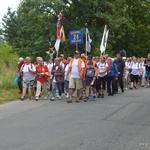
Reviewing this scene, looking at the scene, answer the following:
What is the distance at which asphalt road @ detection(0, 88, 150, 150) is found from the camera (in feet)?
23.4

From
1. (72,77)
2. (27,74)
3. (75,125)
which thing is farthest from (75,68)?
(75,125)

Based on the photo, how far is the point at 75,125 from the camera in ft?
29.6

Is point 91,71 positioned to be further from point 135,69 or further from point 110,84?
point 135,69

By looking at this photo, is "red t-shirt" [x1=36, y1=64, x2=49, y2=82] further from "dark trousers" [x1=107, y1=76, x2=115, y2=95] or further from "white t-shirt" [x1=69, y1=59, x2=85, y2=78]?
"dark trousers" [x1=107, y1=76, x2=115, y2=95]

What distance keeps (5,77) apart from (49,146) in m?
12.8

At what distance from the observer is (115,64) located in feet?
53.8

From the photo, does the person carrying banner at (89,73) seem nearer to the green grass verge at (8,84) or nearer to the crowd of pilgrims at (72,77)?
the crowd of pilgrims at (72,77)

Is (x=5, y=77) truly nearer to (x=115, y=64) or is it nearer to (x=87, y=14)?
(x=115, y=64)

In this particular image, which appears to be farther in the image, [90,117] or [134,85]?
[134,85]

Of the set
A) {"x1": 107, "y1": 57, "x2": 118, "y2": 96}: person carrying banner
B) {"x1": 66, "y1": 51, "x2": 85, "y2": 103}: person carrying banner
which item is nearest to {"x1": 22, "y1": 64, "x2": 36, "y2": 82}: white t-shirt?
{"x1": 66, "y1": 51, "x2": 85, "y2": 103}: person carrying banner

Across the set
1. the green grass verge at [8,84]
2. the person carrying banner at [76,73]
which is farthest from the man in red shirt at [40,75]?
the person carrying banner at [76,73]

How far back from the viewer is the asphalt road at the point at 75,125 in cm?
714

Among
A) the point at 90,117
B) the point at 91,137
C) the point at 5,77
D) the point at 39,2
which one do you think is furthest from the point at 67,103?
the point at 39,2

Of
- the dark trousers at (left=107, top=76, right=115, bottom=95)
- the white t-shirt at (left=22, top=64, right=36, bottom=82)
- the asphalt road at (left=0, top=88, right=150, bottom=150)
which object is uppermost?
the white t-shirt at (left=22, top=64, right=36, bottom=82)
